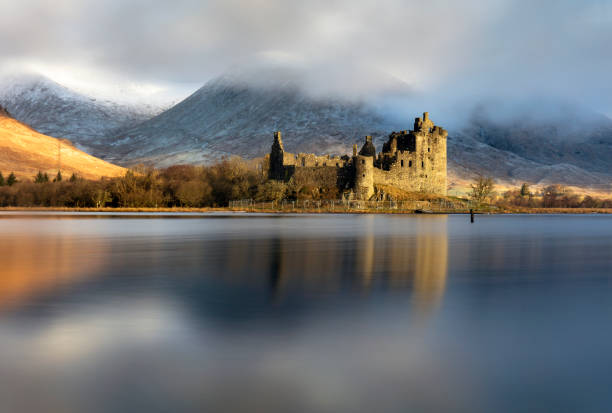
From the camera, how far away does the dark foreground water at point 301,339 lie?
214 inches

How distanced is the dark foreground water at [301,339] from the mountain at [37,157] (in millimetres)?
106167

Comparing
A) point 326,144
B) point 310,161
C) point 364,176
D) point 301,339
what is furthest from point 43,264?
point 326,144

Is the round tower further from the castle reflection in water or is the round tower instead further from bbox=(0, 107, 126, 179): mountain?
bbox=(0, 107, 126, 179): mountain

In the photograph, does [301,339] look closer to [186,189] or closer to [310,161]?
[310,161]

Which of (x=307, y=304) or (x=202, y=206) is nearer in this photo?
(x=307, y=304)

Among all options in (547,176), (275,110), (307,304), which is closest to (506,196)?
(547,176)

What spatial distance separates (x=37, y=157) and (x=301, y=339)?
129657mm

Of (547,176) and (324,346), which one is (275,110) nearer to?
(547,176)

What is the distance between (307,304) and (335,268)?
5656mm

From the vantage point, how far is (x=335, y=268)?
15.5m

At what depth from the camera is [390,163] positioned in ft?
242

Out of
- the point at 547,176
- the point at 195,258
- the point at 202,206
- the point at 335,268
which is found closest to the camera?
the point at 335,268

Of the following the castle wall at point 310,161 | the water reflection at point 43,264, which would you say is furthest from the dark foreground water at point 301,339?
the castle wall at point 310,161

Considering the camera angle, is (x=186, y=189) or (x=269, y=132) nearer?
(x=186, y=189)
